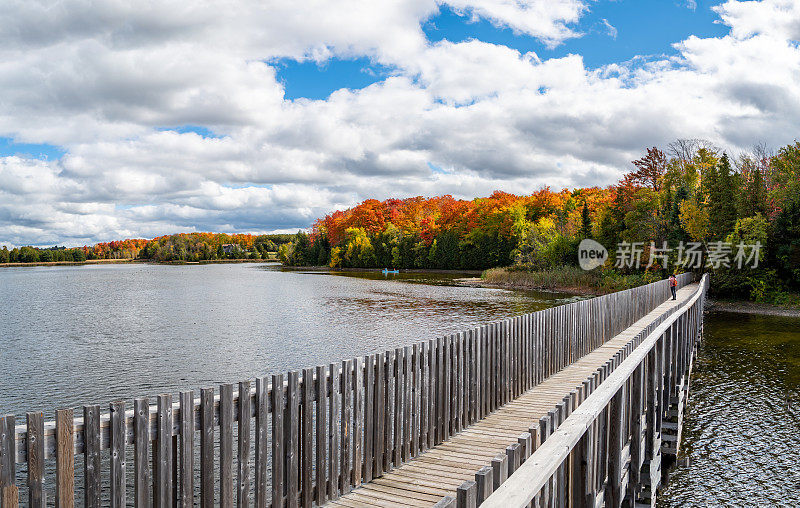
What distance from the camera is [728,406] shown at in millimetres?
13305

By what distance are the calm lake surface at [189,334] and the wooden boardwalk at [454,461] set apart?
9495mm

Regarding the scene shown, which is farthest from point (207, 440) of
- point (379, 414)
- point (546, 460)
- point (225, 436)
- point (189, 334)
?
point (189, 334)

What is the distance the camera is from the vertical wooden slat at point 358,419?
5.84m

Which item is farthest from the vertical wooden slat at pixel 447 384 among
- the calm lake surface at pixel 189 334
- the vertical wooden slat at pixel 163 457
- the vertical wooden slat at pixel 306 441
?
the calm lake surface at pixel 189 334

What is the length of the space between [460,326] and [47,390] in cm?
1651

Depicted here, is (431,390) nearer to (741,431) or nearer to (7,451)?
(7,451)

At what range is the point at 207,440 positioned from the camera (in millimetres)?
4367

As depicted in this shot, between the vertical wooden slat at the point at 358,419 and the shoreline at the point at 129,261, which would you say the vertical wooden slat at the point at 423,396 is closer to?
the vertical wooden slat at the point at 358,419

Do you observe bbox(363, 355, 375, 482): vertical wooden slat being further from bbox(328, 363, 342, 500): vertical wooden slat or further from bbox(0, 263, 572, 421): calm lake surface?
bbox(0, 263, 572, 421): calm lake surface

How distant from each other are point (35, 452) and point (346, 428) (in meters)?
2.89

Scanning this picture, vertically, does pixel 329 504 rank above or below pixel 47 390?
above

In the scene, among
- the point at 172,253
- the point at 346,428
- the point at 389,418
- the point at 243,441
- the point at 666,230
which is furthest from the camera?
the point at 172,253

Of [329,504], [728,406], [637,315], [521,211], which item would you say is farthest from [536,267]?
[329,504]

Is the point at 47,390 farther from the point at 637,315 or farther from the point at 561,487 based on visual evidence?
the point at 637,315
